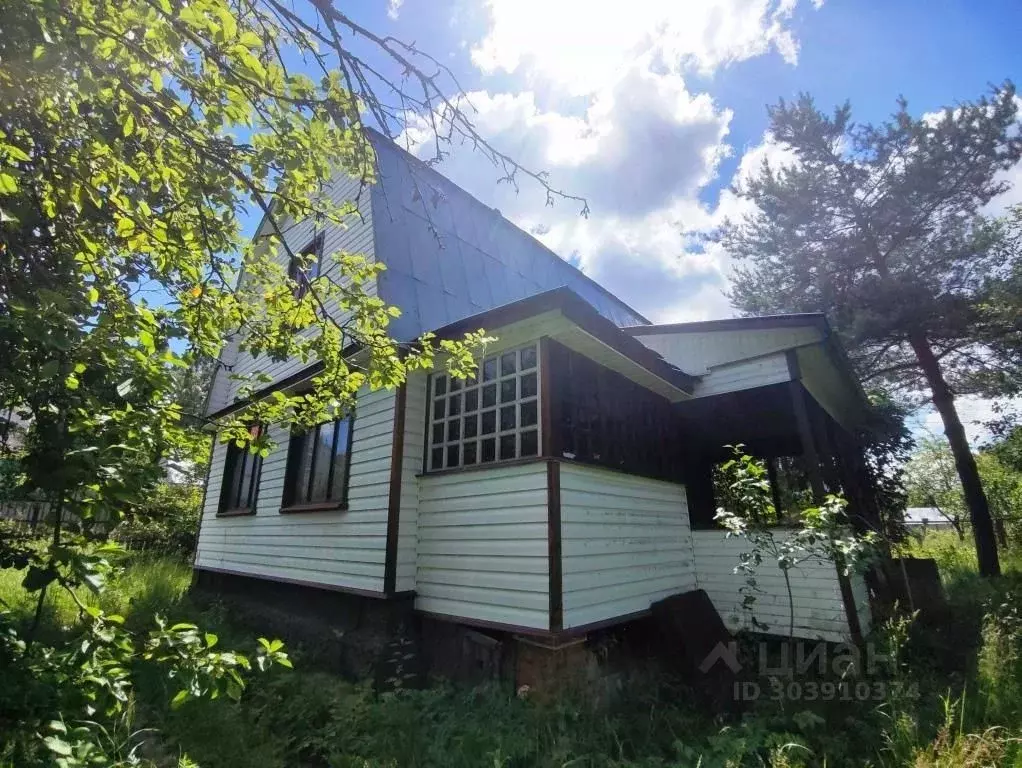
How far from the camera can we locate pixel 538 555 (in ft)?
14.3

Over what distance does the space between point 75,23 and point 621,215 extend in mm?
2934

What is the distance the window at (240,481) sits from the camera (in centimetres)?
819

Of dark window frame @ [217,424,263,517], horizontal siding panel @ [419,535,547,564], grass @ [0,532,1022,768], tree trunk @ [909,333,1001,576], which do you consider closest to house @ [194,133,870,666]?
horizontal siding panel @ [419,535,547,564]

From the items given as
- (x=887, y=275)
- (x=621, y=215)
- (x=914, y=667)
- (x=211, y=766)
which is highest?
(x=887, y=275)

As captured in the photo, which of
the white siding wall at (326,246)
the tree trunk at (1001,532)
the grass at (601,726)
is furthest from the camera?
the tree trunk at (1001,532)

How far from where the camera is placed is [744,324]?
620 cm

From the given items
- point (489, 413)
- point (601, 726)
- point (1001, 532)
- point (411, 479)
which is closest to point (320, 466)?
point (411, 479)

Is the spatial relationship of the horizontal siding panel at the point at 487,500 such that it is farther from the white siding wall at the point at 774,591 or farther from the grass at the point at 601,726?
the white siding wall at the point at 774,591

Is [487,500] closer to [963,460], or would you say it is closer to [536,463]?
[536,463]

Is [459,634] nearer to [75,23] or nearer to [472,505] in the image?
[472,505]

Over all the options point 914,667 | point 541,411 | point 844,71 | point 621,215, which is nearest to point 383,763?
point 541,411

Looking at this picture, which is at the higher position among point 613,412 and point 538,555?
point 613,412

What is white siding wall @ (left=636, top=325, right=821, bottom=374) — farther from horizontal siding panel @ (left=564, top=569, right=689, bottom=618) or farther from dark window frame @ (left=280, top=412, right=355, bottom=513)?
dark window frame @ (left=280, top=412, right=355, bottom=513)

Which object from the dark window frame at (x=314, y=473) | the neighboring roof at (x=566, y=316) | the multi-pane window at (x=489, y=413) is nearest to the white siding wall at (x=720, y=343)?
the neighboring roof at (x=566, y=316)
